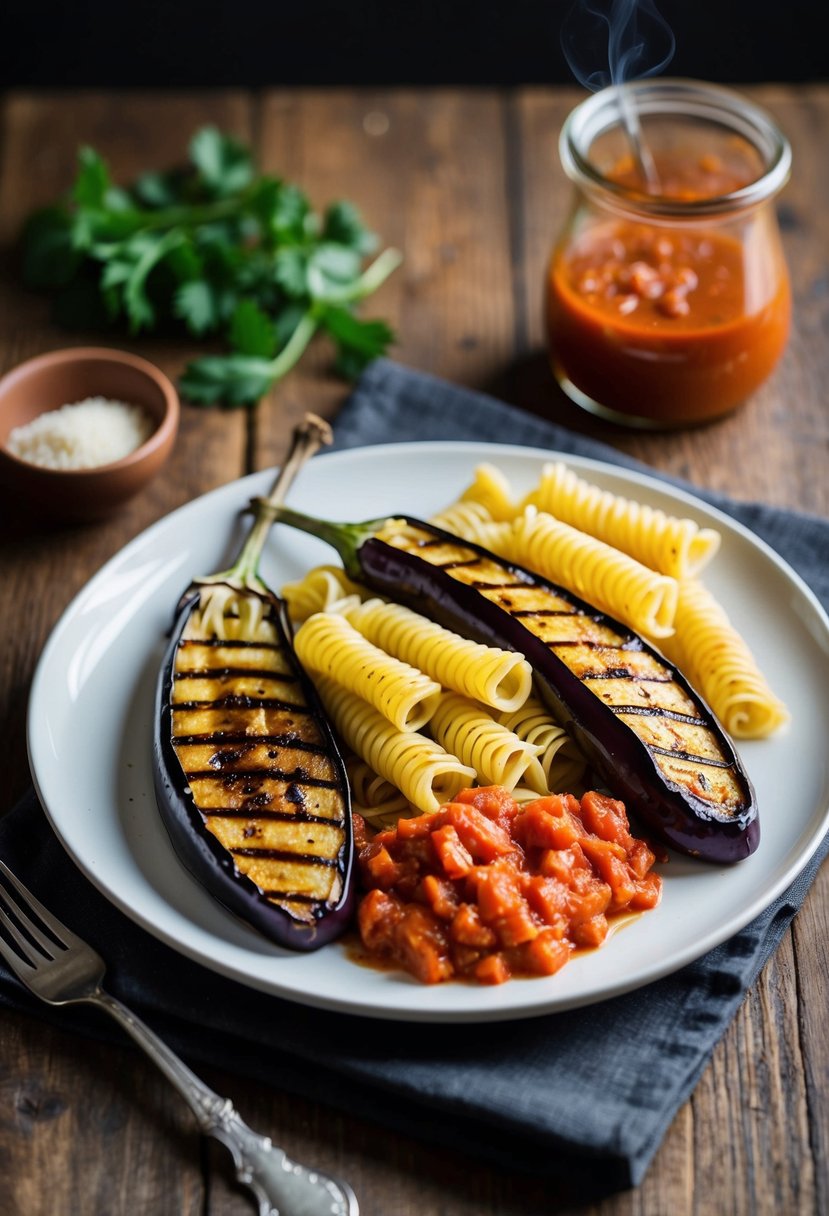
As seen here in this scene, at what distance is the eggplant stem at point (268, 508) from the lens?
13.4ft

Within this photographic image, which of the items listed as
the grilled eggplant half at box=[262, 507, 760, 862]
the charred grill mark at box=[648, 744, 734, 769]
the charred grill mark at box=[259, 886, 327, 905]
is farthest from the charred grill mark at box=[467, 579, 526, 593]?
the charred grill mark at box=[259, 886, 327, 905]

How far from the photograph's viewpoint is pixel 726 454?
16.6 ft

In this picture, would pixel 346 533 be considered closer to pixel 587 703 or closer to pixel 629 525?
pixel 629 525

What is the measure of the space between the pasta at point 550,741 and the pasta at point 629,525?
655 millimetres

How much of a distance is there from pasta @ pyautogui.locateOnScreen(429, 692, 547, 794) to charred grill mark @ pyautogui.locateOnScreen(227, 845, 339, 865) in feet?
1.65

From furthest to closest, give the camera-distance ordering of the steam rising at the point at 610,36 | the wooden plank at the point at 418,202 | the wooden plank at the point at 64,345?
1. the wooden plank at the point at 418,202
2. the steam rising at the point at 610,36
3. the wooden plank at the point at 64,345

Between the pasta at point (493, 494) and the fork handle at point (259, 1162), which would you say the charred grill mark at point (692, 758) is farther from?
the fork handle at point (259, 1162)

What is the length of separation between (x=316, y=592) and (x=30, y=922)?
1.28 m

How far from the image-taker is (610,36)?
489 cm

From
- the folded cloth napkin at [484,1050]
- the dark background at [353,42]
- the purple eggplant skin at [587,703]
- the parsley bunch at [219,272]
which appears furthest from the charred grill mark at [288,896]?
the dark background at [353,42]

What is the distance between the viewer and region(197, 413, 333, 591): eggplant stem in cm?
408

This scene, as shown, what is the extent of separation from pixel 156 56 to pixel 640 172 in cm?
383

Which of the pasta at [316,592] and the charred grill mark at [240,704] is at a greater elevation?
the charred grill mark at [240,704]

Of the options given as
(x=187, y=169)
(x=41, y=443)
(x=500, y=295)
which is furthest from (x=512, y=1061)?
(x=187, y=169)
